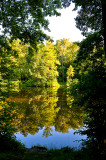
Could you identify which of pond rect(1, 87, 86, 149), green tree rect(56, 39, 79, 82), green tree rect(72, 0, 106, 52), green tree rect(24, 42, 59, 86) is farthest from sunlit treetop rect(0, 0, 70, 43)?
green tree rect(56, 39, 79, 82)

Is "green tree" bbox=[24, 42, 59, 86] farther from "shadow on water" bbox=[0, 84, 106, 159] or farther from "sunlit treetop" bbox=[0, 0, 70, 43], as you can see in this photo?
"sunlit treetop" bbox=[0, 0, 70, 43]

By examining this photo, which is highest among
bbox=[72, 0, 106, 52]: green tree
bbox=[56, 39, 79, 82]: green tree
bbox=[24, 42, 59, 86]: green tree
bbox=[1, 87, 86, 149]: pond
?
bbox=[56, 39, 79, 82]: green tree

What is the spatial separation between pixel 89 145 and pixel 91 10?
6459 millimetres

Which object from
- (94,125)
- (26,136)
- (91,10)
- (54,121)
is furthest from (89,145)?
(91,10)

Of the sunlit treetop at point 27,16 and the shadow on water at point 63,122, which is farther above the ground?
the sunlit treetop at point 27,16

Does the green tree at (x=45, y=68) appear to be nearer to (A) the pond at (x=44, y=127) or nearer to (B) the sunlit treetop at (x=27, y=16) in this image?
(A) the pond at (x=44, y=127)

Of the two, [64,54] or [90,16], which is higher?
[64,54]

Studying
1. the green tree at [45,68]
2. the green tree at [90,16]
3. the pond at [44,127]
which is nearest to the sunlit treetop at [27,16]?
the green tree at [90,16]

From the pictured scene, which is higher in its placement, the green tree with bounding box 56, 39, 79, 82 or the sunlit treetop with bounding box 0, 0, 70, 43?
the green tree with bounding box 56, 39, 79, 82

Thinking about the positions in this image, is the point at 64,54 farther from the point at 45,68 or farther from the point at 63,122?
the point at 63,122

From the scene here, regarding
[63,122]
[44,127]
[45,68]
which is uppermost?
[45,68]

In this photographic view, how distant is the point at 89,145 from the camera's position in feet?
14.4

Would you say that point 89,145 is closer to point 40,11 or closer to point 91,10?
point 91,10

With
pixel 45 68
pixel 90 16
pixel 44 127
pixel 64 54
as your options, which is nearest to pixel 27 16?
pixel 90 16
